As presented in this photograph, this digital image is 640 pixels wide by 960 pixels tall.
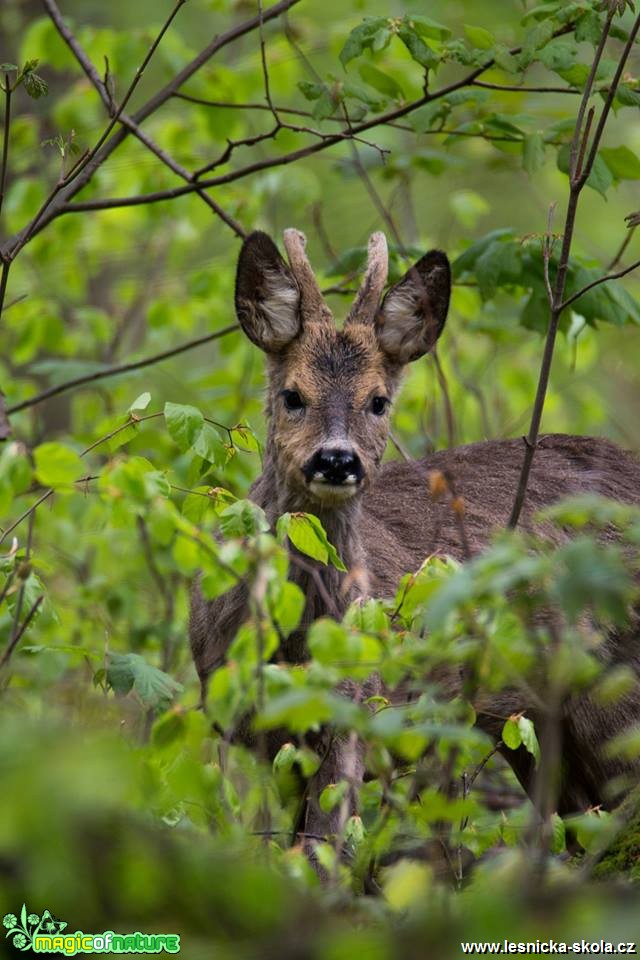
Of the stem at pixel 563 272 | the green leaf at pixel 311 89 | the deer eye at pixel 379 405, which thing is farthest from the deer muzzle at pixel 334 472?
the green leaf at pixel 311 89

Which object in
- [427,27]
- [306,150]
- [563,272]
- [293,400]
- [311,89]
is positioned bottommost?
[563,272]

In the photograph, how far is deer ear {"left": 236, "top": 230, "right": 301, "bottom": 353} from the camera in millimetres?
7738

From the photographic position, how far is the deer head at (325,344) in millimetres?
7219

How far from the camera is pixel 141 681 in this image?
5.18 meters

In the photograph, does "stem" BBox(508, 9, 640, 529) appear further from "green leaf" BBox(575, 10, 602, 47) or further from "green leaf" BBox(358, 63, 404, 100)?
"green leaf" BBox(358, 63, 404, 100)

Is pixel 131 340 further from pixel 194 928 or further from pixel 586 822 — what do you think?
pixel 194 928

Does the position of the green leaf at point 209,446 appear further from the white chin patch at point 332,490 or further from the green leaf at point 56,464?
the green leaf at point 56,464

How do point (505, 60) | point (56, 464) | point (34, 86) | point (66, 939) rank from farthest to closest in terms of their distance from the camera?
point (505, 60)
point (34, 86)
point (56, 464)
point (66, 939)

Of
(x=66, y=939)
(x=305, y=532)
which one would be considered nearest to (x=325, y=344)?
(x=305, y=532)

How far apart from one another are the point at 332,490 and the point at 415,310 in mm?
1622

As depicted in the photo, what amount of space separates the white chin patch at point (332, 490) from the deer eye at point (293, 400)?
664 millimetres

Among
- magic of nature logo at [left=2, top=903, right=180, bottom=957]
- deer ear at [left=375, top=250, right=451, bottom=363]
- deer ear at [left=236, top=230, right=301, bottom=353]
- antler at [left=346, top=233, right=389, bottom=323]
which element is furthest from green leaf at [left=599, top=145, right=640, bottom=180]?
magic of nature logo at [left=2, top=903, right=180, bottom=957]

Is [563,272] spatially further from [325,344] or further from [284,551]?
[284,551]

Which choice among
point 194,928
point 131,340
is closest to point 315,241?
point 131,340
